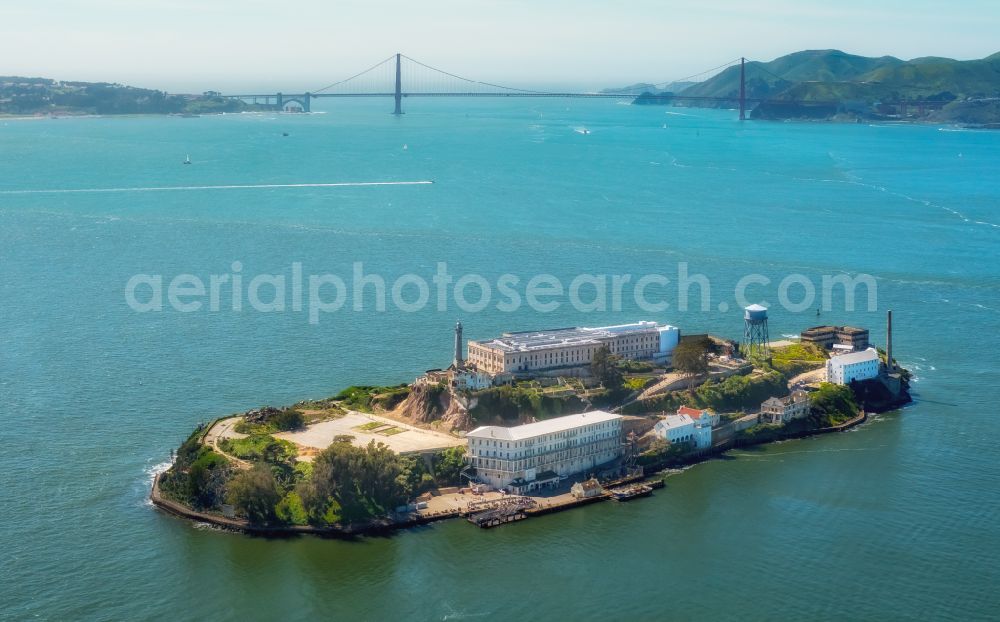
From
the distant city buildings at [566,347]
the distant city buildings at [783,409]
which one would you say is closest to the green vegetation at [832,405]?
the distant city buildings at [783,409]

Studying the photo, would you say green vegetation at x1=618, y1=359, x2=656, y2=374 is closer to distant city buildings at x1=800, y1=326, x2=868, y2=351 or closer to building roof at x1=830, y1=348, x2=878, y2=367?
building roof at x1=830, y1=348, x2=878, y2=367

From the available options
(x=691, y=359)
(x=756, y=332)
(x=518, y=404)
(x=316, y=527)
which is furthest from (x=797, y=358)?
(x=316, y=527)

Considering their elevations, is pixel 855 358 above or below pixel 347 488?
above

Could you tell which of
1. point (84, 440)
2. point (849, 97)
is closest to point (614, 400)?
→ point (84, 440)

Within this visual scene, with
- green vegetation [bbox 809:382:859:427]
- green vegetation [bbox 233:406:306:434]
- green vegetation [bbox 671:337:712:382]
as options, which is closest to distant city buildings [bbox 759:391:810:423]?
green vegetation [bbox 809:382:859:427]

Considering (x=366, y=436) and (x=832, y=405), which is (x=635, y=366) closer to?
(x=832, y=405)

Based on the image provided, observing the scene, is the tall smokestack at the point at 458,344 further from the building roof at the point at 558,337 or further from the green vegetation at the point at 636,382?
the green vegetation at the point at 636,382

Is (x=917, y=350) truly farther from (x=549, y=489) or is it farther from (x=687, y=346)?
(x=549, y=489)

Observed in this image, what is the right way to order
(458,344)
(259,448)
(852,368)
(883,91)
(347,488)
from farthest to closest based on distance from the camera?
(883,91)
(852,368)
(458,344)
(259,448)
(347,488)
